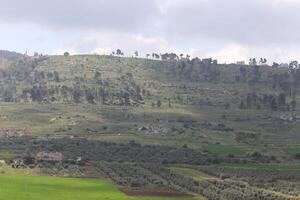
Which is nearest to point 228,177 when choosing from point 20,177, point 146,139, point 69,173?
point 69,173

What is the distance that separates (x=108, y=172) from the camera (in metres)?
121

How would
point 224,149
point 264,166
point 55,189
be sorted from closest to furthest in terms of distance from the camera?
point 55,189
point 264,166
point 224,149

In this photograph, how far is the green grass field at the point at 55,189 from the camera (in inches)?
3365

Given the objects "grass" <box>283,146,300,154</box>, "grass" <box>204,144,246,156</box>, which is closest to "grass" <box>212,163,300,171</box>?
"grass" <box>204,144,246,156</box>

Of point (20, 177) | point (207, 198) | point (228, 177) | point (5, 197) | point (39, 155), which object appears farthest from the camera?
point (39, 155)

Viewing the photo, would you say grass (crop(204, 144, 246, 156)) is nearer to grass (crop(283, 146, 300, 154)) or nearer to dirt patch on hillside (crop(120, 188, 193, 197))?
grass (crop(283, 146, 300, 154))

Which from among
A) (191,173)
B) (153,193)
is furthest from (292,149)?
(153,193)

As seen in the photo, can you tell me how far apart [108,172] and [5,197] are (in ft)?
134

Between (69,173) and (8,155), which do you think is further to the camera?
(8,155)

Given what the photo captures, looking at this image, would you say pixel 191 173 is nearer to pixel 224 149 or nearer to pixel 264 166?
pixel 264 166

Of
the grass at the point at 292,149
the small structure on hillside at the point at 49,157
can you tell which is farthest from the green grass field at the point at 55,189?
the grass at the point at 292,149

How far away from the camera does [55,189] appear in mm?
94375

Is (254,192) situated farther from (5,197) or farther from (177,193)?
(5,197)

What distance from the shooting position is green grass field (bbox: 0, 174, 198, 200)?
8547 cm
